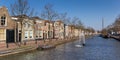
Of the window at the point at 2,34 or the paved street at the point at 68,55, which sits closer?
the paved street at the point at 68,55

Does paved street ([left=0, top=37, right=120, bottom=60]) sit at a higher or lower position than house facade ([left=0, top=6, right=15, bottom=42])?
lower

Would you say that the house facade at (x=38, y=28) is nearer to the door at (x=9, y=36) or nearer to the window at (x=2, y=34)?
the door at (x=9, y=36)

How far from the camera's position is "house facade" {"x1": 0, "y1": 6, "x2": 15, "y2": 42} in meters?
57.8

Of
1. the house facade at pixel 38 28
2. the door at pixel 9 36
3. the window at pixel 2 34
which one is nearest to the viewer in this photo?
the window at pixel 2 34

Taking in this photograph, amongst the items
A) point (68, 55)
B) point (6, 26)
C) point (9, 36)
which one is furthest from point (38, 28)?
point (68, 55)

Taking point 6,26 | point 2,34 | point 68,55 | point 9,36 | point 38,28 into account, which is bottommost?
point 68,55

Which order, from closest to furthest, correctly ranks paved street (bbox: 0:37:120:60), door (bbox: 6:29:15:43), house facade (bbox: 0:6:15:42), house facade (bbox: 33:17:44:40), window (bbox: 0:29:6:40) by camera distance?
1. paved street (bbox: 0:37:120:60)
2. window (bbox: 0:29:6:40)
3. house facade (bbox: 0:6:15:42)
4. door (bbox: 6:29:15:43)
5. house facade (bbox: 33:17:44:40)

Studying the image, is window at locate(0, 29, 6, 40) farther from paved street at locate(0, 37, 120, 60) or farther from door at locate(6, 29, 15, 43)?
paved street at locate(0, 37, 120, 60)

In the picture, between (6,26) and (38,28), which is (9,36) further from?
(38,28)

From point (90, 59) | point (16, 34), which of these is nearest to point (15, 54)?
point (90, 59)

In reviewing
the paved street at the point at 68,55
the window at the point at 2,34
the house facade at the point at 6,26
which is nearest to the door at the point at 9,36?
the house facade at the point at 6,26

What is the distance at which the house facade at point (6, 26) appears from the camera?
190ft

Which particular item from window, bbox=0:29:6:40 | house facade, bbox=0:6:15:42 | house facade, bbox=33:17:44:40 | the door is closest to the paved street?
window, bbox=0:29:6:40

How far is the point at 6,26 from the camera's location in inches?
2347
